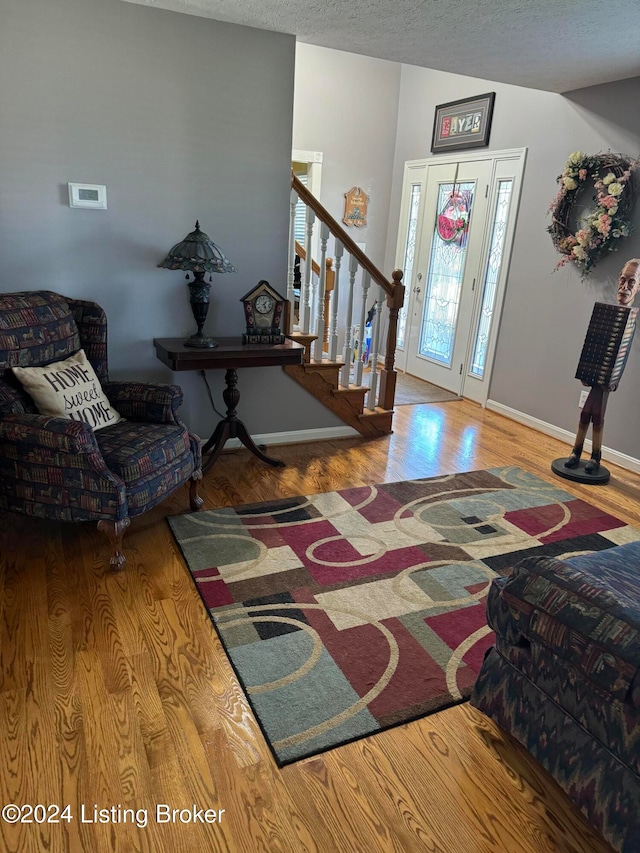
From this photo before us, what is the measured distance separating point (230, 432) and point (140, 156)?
63.5 inches

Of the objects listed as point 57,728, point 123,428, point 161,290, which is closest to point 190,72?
point 161,290

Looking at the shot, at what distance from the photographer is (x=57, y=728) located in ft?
5.81

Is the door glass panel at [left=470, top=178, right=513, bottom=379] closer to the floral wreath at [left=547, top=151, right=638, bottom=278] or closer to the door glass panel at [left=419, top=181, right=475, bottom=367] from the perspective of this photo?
the door glass panel at [left=419, top=181, right=475, bottom=367]

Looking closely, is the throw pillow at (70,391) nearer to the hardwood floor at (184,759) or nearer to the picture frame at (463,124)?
the hardwood floor at (184,759)

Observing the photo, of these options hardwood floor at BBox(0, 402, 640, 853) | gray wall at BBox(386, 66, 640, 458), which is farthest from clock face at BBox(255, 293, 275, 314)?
gray wall at BBox(386, 66, 640, 458)

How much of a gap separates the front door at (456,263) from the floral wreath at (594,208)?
1.98 feet

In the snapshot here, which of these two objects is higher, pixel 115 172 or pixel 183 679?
pixel 115 172

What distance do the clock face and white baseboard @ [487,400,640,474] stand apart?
2412 mm

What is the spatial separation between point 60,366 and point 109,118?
4.47 ft

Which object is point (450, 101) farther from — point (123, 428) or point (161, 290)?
point (123, 428)

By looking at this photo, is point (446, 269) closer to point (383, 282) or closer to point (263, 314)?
point (383, 282)

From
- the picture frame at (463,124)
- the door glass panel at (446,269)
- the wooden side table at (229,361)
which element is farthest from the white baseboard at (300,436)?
the picture frame at (463,124)

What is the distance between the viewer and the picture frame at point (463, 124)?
195 inches

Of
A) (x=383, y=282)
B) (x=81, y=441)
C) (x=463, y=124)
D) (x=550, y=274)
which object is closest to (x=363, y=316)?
(x=383, y=282)
